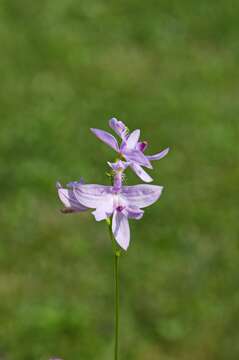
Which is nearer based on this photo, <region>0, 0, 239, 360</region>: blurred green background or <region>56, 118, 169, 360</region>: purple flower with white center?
<region>56, 118, 169, 360</region>: purple flower with white center

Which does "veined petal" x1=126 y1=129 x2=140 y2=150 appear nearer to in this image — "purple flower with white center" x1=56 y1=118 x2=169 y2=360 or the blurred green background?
"purple flower with white center" x1=56 y1=118 x2=169 y2=360

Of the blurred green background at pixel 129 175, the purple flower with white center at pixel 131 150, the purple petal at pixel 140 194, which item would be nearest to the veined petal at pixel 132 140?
the purple flower with white center at pixel 131 150

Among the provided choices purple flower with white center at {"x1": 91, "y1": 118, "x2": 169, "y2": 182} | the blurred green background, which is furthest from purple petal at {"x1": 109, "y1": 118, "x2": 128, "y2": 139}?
the blurred green background

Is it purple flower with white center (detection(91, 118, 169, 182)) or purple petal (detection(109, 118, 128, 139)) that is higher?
purple petal (detection(109, 118, 128, 139))

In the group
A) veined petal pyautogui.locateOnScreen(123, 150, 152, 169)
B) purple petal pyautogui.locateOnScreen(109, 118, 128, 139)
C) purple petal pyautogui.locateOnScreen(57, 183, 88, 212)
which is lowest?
purple petal pyautogui.locateOnScreen(57, 183, 88, 212)

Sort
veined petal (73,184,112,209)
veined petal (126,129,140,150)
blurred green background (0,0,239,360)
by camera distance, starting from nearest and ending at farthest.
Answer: veined petal (73,184,112,209)
veined petal (126,129,140,150)
blurred green background (0,0,239,360)

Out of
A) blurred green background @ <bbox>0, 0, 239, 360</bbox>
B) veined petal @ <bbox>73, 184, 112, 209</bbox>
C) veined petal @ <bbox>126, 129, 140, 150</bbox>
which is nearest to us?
veined petal @ <bbox>73, 184, 112, 209</bbox>

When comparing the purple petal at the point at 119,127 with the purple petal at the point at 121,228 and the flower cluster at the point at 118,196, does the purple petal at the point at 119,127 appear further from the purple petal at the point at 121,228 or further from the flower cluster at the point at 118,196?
the purple petal at the point at 121,228

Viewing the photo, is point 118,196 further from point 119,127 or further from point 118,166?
point 119,127
